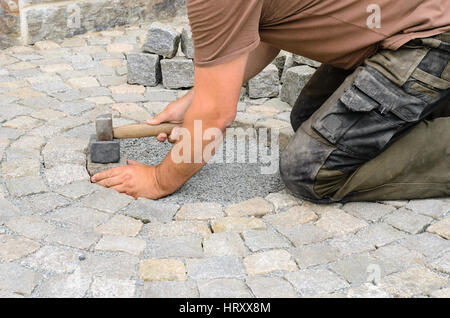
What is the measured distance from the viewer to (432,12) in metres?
2.86

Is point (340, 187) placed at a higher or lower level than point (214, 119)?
lower

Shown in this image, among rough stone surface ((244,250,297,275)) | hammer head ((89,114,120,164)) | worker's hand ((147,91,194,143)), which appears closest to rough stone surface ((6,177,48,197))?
hammer head ((89,114,120,164))

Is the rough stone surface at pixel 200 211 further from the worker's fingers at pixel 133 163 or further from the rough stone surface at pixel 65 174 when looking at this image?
the rough stone surface at pixel 65 174

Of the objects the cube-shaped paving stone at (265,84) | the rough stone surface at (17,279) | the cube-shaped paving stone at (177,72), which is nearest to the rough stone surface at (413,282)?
the rough stone surface at (17,279)

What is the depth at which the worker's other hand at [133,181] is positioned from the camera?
125 inches

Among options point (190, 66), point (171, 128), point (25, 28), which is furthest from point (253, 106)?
point (25, 28)

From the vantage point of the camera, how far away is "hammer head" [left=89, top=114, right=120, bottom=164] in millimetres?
3324

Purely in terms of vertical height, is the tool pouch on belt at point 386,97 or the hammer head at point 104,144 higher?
the tool pouch on belt at point 386,97

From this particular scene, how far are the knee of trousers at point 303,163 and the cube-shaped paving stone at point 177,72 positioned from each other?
→ 166 cm

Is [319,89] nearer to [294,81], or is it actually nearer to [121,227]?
[294,81]

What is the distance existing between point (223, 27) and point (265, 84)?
6.71ft

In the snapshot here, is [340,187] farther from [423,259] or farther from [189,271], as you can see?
[189,271]

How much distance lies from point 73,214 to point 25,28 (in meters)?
3.00

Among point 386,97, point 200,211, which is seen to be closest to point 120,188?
point 200,211
